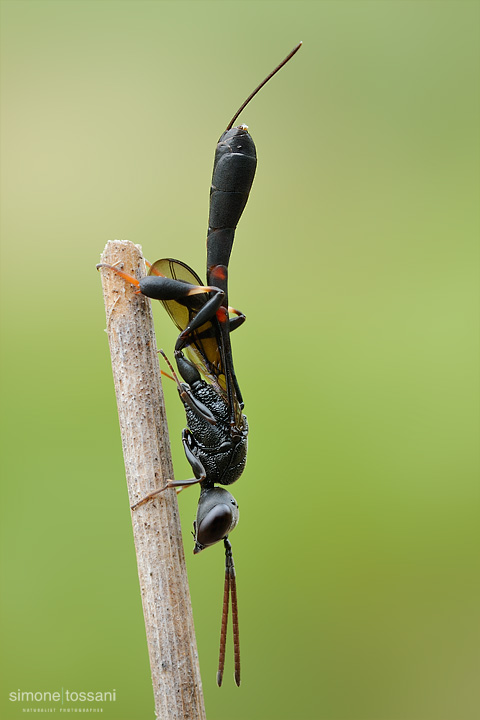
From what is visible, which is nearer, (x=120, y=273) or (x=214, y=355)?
(x=120, y=273)

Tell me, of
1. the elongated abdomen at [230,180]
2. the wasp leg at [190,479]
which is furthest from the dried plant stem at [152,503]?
the elongated abdomen at [230,180]

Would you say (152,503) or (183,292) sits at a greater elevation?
(183,292)

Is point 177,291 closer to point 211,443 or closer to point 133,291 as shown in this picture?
point 133,291

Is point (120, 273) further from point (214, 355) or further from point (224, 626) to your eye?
point (224, 626)

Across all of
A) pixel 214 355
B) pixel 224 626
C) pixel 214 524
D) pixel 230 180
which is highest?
pixel 230 180

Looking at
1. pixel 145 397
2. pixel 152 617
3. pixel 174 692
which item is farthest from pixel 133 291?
pixel 174 692

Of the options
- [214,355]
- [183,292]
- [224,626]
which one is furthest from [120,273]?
[224,626]

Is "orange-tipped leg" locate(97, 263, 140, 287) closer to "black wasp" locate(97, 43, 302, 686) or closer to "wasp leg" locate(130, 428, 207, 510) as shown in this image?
"black wasp" locate(97, 43, 302, 686)

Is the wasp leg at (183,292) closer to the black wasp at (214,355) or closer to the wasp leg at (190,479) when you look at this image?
the black wasp at (214,355)
